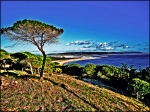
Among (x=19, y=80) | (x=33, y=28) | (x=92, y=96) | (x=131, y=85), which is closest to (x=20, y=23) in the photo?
(x=33, y=28)

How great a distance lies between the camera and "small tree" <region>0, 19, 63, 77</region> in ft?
77.7

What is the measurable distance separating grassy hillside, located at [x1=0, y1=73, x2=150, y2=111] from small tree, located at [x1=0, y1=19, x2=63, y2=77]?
399 cm

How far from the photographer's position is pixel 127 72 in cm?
3266

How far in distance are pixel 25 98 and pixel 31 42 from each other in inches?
285

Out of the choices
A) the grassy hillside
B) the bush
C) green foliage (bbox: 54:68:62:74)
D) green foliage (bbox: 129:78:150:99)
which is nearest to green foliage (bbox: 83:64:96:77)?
the bush

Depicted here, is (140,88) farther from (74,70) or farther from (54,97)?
(74,70)

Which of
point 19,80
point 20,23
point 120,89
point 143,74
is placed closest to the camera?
point 20,23

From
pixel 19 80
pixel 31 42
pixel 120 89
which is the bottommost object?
pixel 120 89

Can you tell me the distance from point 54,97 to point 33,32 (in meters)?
7.34

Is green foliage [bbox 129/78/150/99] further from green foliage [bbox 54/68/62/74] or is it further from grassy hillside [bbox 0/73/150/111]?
green foliage [bbox 54/68/62/74]

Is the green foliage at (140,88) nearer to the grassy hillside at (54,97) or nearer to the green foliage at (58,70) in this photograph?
the grassy hillside at (54,97)

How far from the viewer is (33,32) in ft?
80.5

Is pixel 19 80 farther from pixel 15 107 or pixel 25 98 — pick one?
pixel 15 107

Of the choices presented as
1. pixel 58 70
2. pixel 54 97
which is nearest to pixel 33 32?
pixel 54 97
